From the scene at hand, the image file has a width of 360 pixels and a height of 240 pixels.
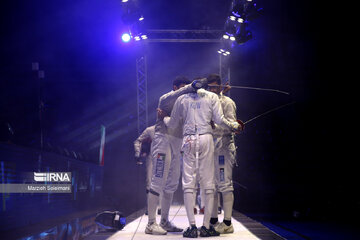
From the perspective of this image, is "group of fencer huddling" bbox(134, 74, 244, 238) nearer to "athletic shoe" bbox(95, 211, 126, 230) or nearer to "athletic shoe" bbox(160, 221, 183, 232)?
"athletic shoe" bbox(160, 221, 183, 232)

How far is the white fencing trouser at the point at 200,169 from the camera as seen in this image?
10.9 ft

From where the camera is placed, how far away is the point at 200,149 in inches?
132

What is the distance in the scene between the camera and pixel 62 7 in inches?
351

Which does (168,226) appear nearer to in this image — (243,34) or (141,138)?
(141,138)

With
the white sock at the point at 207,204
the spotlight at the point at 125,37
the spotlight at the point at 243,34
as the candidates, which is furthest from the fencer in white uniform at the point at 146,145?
the spotlight at the point at 125,37

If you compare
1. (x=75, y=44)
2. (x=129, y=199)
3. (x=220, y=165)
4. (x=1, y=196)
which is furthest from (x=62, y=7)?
(x=220, y=165)

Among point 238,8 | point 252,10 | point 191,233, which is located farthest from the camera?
point 238,8

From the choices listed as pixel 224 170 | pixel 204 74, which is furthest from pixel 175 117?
pixel 204 74

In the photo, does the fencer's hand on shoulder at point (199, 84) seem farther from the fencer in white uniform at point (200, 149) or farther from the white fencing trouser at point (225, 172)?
the white fencing trouser at point (225, 172)

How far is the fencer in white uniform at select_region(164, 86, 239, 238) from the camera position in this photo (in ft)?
10.9

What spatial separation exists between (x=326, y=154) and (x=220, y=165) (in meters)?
5.21

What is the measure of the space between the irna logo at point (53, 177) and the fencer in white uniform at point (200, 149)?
165 inches

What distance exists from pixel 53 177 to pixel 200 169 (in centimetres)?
513

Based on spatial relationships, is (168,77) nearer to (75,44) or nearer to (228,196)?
(75,44)
